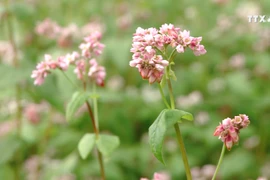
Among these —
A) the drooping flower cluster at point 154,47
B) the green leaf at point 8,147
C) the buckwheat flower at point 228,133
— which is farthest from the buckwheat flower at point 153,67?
the green leaf at point 8,147

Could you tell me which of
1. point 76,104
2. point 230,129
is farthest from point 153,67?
point 76,104

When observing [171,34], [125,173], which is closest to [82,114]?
[125,173]

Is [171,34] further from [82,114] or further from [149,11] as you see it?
[149,11]

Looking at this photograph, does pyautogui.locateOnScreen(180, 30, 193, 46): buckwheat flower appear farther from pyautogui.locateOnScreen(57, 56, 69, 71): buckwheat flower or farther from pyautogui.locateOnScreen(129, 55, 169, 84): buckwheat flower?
pyautogui.locateOnScreen(57, 56, 69, 71): buckwheat flower

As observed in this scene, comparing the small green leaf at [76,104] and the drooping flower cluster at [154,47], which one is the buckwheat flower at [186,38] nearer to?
the drooping flower cluster at [154,47]

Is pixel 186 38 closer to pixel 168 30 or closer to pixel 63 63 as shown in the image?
pixel 168 30

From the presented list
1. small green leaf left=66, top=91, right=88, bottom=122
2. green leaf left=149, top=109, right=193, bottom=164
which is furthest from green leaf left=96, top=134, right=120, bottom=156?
green leaf left=149, top=109, right=193, bottom=164
